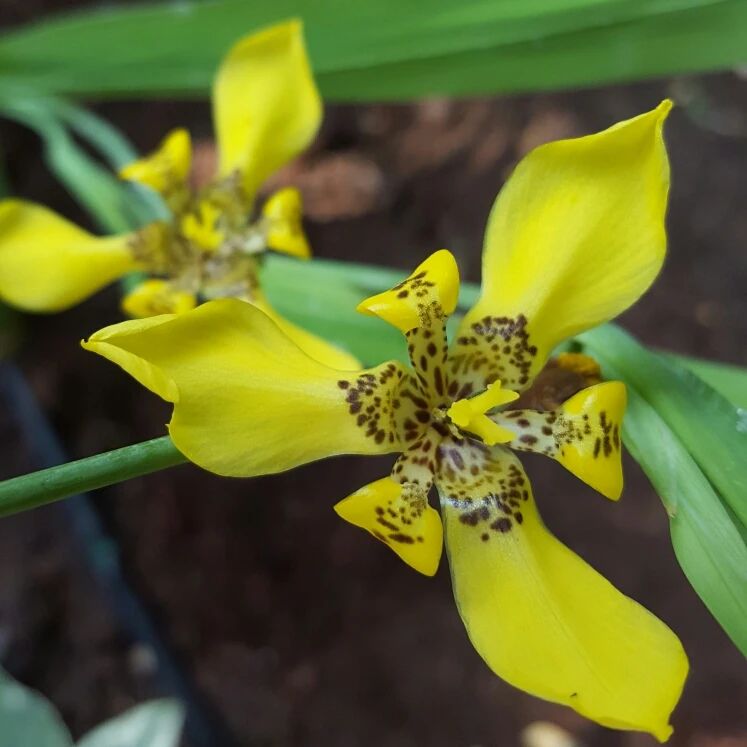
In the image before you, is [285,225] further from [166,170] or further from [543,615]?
[543,615]

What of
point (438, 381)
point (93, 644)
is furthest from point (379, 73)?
point (93, 644)

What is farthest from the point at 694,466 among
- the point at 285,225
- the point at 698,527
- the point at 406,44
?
the point at 406,44

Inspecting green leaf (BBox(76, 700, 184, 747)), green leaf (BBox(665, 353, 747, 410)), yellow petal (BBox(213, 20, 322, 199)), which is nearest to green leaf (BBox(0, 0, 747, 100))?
yellow petal (BBox(213, 20, 322, 199))

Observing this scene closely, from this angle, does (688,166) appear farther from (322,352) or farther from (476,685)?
(322,352)

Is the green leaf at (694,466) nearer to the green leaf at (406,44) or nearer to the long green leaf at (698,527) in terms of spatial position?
the long green leaf at (698,527)

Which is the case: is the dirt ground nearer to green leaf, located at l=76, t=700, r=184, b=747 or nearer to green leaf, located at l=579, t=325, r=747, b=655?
green leaf, located at l=76, t=700, r=184, b=747

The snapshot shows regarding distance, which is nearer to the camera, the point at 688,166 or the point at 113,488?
the point at 113,488
